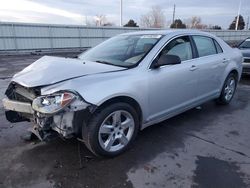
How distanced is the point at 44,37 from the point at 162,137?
17625 millimetres

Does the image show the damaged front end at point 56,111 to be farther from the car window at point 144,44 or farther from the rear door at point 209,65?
the rear door at point 209,65

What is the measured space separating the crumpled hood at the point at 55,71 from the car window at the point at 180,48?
37.5 inches

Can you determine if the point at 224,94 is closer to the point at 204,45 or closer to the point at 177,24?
the point at 204,45

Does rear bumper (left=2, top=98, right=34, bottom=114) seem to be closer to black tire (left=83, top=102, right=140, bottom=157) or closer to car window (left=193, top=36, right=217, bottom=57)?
black tire (left=83, top=102, right=140, bottom=157)

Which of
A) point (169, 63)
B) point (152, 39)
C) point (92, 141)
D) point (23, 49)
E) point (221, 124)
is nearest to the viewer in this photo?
point (92, 141)

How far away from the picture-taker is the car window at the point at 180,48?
3793mm

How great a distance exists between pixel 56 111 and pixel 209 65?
10.1 ft

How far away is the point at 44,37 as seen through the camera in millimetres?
19156

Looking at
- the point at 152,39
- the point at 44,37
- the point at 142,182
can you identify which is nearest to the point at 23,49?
the point at 44,37

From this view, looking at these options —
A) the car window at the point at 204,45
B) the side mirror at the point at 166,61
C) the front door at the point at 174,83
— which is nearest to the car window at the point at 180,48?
the front door at the point at 174,83

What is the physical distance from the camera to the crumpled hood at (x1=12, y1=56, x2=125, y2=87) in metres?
2.90

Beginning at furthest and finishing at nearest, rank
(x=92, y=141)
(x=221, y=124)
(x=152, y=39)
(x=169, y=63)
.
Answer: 1. (x=221, y=124)
2. (x=152, y=39)
3. (x=169, y=63)
4. (x=92, y=141)

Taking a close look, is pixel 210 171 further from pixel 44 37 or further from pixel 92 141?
pixel 44 37

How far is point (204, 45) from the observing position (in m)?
4.68
